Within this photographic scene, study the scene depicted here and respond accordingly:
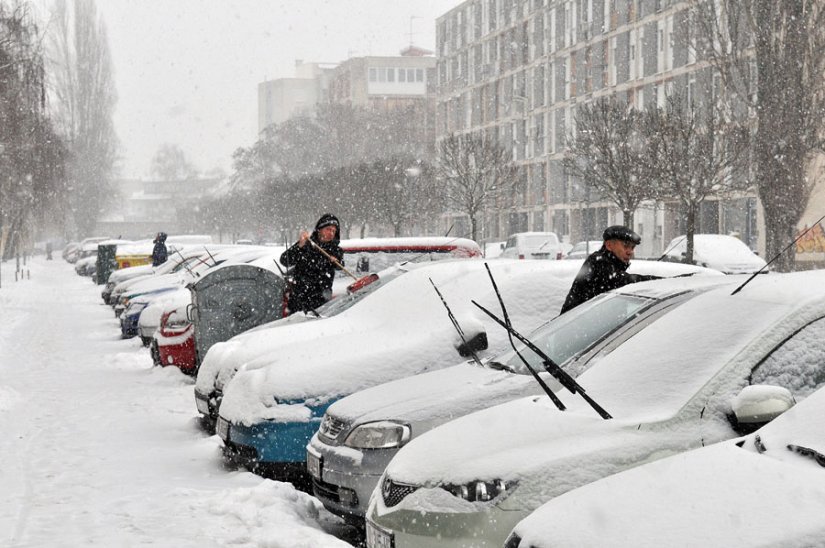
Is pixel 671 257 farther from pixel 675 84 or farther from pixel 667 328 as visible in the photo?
pixel 667 328

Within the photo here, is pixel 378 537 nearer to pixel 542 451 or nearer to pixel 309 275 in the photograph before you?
pixel 542 451

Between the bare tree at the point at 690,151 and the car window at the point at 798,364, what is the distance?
28812mm

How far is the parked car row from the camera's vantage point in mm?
4133

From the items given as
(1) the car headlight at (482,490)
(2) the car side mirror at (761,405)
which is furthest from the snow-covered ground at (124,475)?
(2) the car side mirror at (761,405)

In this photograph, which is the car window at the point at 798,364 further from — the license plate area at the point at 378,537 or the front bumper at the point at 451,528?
the license plate area at the point at 378,537

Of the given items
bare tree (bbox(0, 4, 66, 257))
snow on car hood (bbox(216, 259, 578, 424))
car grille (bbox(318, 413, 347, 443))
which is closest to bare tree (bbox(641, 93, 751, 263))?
bare tree (bbox(0, 4, 66, 257))

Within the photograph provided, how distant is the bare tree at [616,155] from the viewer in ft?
120

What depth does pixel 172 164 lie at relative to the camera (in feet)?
494

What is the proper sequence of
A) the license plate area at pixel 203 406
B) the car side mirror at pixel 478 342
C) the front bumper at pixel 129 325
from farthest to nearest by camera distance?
the front bumper at pixel 129 325
the license plate area at pixel 203 406
the car side mirror at pixel 478 342

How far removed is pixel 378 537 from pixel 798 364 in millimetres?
1788

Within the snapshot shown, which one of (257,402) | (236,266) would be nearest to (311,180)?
(236,266)

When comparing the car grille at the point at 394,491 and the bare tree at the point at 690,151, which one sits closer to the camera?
the car grille at the point at 394,491

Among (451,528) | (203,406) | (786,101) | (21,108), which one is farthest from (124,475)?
(786,101)

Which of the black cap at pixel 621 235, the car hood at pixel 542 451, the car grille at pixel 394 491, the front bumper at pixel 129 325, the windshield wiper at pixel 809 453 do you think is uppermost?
the black cap at pixel 621 235
